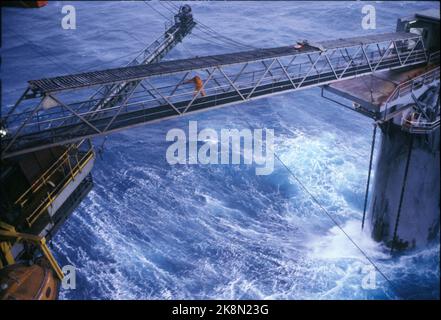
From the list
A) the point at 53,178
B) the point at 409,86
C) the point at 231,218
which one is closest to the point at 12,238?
the point at 53,178

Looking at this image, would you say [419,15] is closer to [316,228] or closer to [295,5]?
[316,228]

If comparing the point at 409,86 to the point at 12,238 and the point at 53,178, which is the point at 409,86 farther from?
the point at 12,238

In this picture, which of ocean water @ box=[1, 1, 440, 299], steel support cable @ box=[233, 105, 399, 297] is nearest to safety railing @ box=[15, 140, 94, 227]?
ocean water @ box=[1, 1, 440, 299]

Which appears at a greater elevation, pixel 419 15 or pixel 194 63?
pixel 419 15

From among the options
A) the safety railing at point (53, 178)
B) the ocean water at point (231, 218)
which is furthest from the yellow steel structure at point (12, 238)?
the ocean water at point (231, 218)

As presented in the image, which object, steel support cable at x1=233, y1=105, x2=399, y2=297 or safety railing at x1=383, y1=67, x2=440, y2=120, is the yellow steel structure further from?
steel support cable at x1=233, y1=105, x2=399, y2=297

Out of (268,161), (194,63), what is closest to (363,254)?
(268,161)

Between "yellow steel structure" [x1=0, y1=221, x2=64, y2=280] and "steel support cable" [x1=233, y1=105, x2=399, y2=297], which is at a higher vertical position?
"yellow steel structure" [x1=0, y1=221, x2=64, y2=280]

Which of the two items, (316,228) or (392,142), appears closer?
(392,142)
